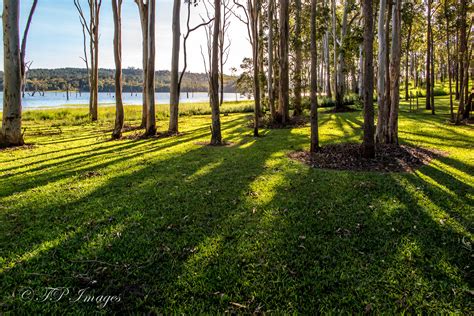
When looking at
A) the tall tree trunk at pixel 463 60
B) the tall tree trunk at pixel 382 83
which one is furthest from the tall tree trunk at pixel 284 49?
the tall tree trunk at pixel 463 60

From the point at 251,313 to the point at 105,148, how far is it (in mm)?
10321

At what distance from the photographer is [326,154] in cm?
919

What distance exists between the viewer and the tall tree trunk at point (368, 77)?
7500 millimetres

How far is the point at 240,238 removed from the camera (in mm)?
4207

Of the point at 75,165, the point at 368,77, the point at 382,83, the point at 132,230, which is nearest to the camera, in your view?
the point at 132,230

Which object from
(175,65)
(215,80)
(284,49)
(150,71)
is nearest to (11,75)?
(150,71)

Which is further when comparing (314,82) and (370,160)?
(314,82)

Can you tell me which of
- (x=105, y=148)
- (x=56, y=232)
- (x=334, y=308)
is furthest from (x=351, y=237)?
(x=105, y=148)

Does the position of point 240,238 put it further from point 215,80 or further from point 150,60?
point 150,60

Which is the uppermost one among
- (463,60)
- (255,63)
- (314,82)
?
(463,60)

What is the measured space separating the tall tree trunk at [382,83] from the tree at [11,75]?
13661 millimetres

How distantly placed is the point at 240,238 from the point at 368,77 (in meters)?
5.98

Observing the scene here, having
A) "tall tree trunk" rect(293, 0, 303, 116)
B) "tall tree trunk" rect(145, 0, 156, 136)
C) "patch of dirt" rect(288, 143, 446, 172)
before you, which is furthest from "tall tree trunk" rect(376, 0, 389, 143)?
"tall tree trunk" rect(145, 0, 156, 136)

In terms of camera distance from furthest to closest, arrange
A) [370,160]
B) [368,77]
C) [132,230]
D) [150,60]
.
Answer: [150,60] → [370,160] → [368,77] → [132,230]
